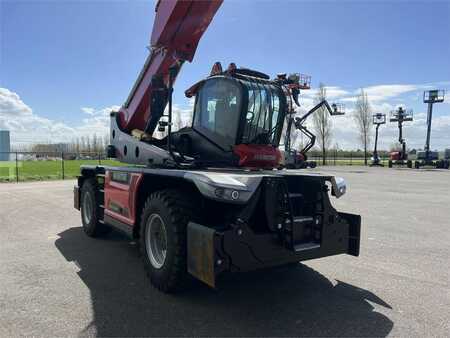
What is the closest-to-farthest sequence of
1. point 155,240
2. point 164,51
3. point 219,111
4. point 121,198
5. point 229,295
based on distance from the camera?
point 229,295 → point 155,240 → point 219,111 → point 121,198 → point 164,51

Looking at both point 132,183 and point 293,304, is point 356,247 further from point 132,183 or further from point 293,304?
point 132,183

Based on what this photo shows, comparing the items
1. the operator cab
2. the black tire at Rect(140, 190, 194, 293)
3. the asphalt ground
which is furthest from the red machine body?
the asphalt ground

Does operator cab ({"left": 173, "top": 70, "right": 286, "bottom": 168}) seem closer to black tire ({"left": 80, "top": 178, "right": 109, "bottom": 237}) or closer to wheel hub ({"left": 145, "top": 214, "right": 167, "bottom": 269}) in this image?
wheel hub ({"left": 145, "top": 214, "right": 167, "bottom": 269})

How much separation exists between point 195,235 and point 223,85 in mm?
2573

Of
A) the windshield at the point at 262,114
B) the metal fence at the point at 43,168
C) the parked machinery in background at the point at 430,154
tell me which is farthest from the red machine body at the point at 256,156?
the parked machinery in background at the point at 430,154

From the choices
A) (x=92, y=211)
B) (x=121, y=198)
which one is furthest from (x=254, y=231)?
(x=92, y=211)

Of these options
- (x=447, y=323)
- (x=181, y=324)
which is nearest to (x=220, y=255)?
(x=181, y=324)

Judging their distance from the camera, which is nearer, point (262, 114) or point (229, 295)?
point (229, 295)

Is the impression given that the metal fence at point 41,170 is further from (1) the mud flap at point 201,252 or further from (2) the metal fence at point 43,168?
(1) the mud flap at point 201,252

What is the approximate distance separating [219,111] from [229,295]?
2656mm

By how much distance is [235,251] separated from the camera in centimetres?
388

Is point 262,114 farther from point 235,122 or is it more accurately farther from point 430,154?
point 430,154

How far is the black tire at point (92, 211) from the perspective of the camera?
761cm

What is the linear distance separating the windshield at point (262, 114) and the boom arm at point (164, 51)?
1311mm
